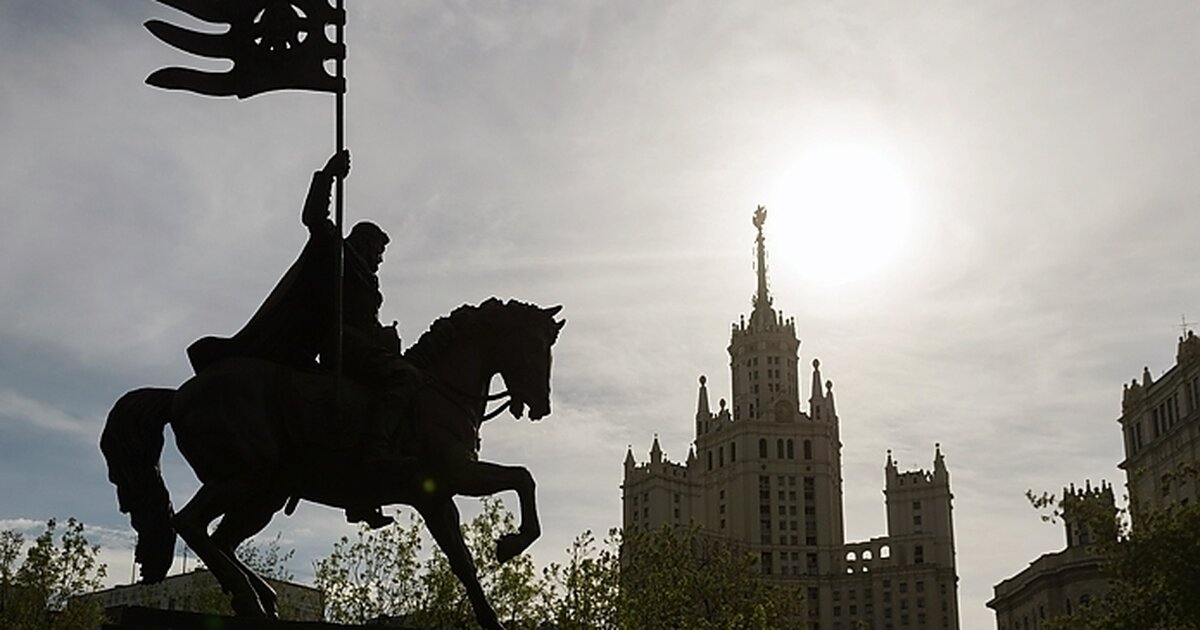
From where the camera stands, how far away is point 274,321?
419 inches

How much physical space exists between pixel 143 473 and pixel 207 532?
688mm

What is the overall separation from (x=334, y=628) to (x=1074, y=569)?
8489cm

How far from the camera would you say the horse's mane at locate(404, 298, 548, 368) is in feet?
36.5

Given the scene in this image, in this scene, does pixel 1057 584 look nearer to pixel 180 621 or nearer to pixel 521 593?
pixel 521 593

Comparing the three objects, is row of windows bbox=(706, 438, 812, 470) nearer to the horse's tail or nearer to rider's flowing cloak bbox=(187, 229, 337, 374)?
rider's flowing cloak bbox=(187, 229, 337, 374)

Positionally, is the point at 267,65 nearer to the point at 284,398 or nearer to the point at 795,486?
the point at 284,398

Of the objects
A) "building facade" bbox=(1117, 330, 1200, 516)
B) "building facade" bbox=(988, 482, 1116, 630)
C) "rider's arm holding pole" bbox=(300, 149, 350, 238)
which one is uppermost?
"building facade" bbox=(1117, 330, 1200, 516)

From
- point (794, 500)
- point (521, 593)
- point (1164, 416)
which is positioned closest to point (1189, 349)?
point (1164, 416)

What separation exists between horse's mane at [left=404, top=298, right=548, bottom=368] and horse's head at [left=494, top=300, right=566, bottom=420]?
1cm

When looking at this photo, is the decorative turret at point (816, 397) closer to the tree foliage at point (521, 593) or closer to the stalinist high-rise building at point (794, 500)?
the stalinist high-rise building at point (794, 500)

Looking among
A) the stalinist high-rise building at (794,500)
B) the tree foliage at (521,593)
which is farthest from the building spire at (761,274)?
the tree foliage at (521,593)

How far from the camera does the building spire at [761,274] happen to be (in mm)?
185750

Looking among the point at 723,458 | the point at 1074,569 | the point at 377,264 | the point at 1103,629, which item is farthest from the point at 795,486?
the point at 377,264

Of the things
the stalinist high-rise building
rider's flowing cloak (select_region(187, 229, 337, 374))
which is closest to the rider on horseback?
rider's flowing cloak (select_region(187, 229, 337, 374))
